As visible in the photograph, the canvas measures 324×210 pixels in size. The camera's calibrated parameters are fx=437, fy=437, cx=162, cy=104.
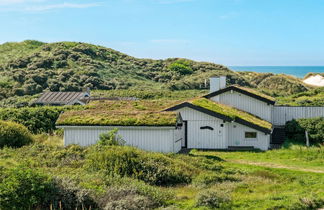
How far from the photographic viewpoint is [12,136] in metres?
26.2

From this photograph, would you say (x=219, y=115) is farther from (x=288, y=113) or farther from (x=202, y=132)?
(x=288, y=113)

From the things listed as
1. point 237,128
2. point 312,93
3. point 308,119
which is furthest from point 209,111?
point 312,93

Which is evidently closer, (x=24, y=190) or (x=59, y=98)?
(x=24, y=190)

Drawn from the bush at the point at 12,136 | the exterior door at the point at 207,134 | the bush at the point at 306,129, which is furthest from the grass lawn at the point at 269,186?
the bush at the point at 12,136

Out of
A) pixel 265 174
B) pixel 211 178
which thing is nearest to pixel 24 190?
pixel 211 178

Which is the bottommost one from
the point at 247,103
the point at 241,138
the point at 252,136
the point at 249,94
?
the point at 241,138

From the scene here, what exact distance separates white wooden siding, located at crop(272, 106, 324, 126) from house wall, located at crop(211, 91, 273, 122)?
2522mm

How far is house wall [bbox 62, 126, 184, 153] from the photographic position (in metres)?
25.3

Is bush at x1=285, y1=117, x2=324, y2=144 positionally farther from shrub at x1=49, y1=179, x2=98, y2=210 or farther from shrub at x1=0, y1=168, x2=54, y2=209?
shrub at x1=0, y1=168, x2=54, y2=209

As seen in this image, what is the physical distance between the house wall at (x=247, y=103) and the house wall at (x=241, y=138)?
4175mm

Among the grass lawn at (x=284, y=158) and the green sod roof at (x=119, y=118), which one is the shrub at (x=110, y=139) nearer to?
the green sod roof at (x=119, y=118)

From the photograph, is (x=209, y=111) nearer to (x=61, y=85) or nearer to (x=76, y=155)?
(x=76, y=155)

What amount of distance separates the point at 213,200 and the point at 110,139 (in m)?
11.6

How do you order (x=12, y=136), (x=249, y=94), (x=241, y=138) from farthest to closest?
(x=249, y=94)
(x=241, y=138)
(x=12, y=136)
